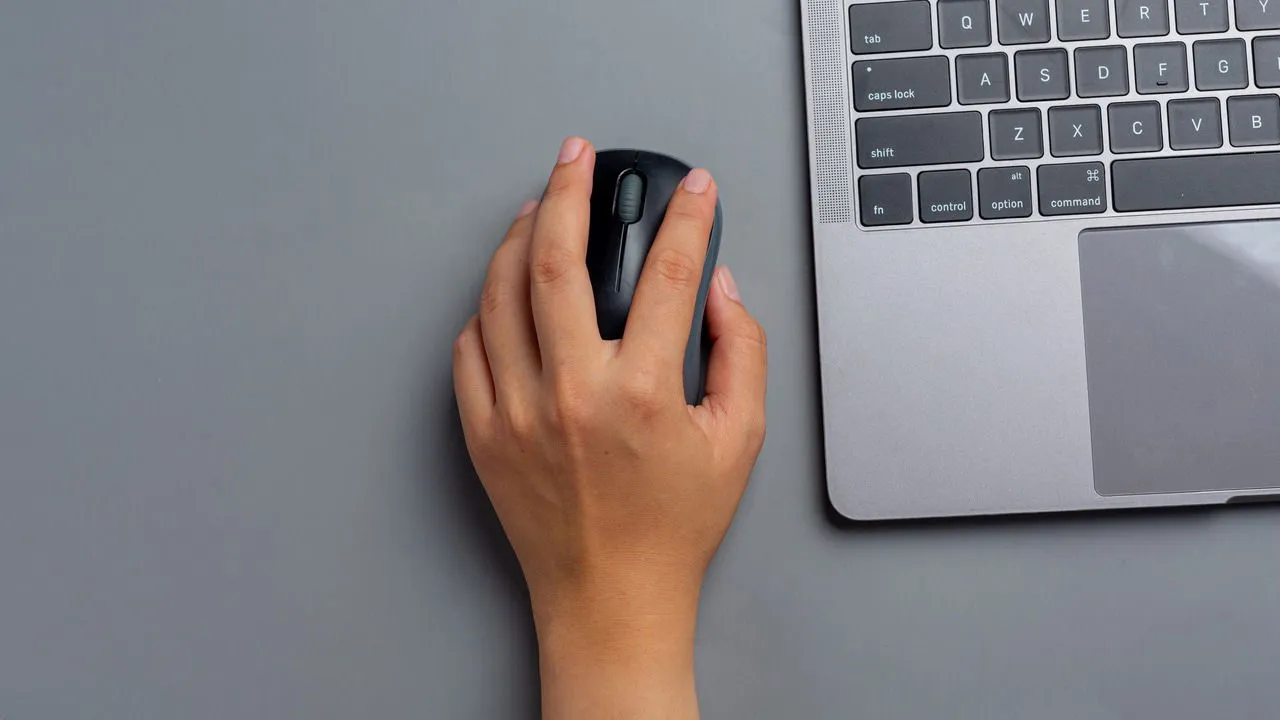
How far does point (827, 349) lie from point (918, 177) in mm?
103

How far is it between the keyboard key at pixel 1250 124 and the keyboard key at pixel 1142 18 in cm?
5

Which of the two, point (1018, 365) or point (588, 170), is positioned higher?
point (588, 170)

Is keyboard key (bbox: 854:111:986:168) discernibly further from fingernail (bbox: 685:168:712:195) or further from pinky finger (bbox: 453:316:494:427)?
pinky finger (bbox: 453:316:494:427)

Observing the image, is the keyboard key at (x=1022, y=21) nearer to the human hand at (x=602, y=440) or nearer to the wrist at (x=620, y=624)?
the human hand at (x=602, y=440)

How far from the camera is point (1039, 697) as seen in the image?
442 mm

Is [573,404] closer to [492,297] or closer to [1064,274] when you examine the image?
[492,297]

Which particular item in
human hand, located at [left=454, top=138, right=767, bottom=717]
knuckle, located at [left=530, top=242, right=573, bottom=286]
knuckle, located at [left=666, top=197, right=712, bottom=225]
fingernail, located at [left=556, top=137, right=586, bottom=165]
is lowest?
human hand, located at [left=454, top=138, right=767, bottom=717]

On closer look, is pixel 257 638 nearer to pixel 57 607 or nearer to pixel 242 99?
pixel 57 607

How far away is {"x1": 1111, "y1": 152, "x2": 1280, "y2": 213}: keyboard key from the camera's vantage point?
0.44 meters

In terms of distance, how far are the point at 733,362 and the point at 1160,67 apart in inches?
10.9

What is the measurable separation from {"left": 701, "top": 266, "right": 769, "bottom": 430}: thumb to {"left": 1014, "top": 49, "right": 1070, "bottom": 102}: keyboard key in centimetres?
19

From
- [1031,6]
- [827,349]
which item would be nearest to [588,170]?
[827,349]

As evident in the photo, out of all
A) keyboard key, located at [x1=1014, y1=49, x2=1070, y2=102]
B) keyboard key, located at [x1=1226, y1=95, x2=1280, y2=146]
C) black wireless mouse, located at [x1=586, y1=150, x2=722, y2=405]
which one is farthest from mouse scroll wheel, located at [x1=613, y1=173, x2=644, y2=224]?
keyboard key, located at [x1=1226, y1=95, x2=1280, y2=146]

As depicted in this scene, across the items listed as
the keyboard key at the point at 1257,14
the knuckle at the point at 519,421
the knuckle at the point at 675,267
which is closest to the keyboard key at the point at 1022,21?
the keyboard key at the point at 1257,14
